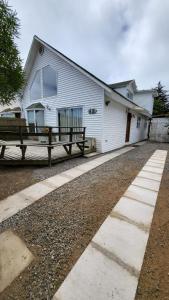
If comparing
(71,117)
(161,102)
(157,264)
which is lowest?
(157,264)

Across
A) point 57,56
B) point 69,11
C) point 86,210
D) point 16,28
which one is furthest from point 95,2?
point 86,210

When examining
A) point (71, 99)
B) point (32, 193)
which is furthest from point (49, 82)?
point (32, 193)

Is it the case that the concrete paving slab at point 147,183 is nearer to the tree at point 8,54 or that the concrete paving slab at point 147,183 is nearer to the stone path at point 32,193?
the stone path at point 32,193

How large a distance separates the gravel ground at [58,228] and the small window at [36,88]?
8408mm

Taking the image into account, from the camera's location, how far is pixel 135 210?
2.65m

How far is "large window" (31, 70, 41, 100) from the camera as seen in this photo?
988 cm

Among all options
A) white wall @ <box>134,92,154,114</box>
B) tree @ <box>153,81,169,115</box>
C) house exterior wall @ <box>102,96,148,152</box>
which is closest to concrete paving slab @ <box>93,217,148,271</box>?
house exterior wall @ <box>102,96,148,152</box>

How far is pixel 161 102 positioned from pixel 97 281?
107ft

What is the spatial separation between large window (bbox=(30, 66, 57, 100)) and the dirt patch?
884 centimetres

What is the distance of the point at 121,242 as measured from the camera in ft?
6.28

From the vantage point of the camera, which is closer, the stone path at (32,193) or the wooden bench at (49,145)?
the stone path at (32,193)

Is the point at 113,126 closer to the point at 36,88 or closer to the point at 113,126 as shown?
the point at 113,126

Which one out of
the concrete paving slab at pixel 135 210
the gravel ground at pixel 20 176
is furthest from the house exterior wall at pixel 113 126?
the concrete paving slab at pixel 135 210

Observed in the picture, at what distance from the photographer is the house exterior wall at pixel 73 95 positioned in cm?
731
